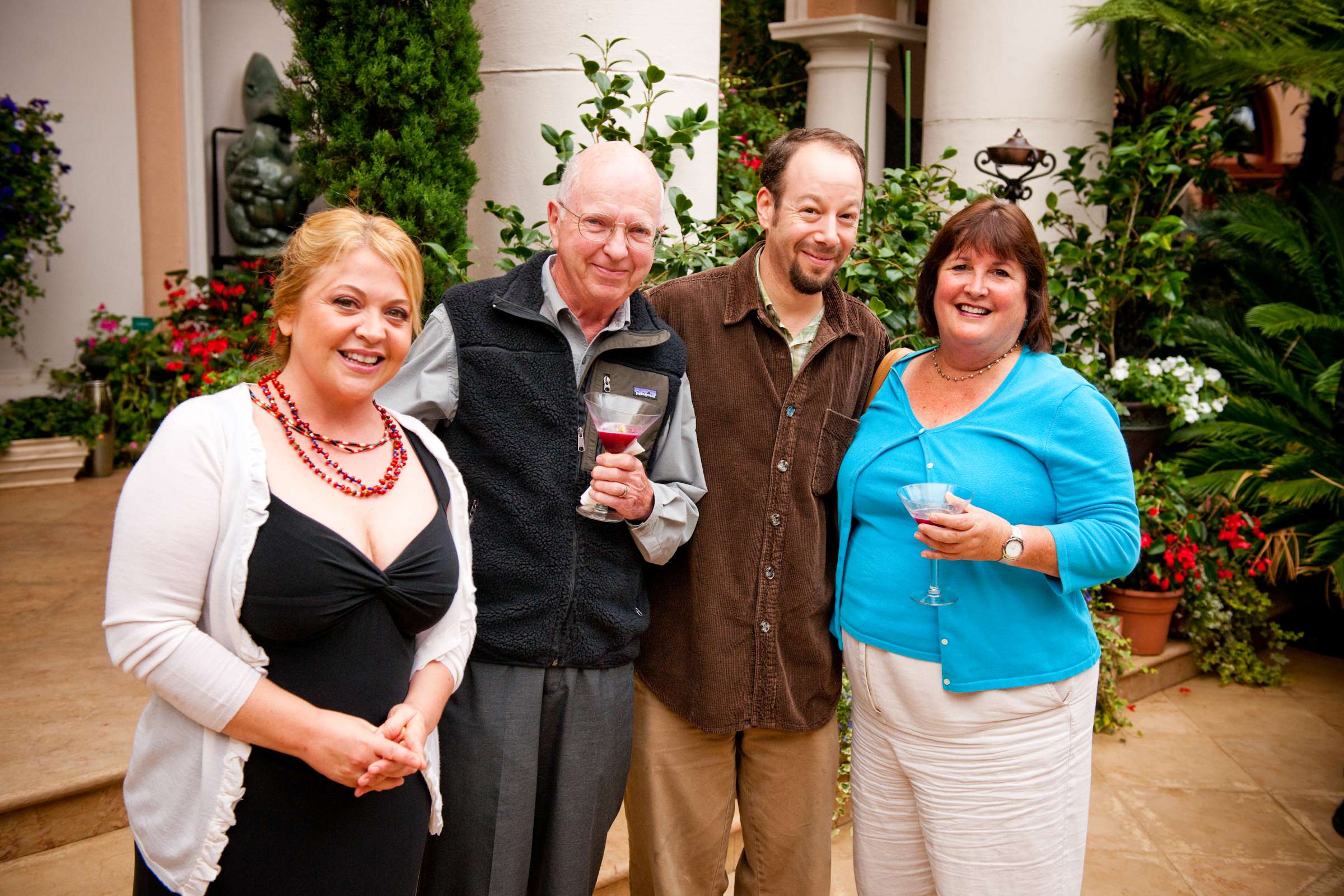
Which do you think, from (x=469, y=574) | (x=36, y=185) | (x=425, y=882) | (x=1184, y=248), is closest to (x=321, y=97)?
(x=469, y=574)

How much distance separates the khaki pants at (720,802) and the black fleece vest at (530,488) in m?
0.42

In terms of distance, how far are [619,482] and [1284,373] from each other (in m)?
5.32

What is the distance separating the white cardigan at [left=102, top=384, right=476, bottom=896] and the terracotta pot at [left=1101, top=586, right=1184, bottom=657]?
191 inches

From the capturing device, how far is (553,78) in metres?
4.29

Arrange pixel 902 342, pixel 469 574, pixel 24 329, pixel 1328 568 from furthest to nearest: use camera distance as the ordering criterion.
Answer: pixel 24 329 < pixel 1328 568 < pixel 902 342 < pixel 469 574

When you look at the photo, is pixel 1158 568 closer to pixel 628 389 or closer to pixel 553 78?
pixel 553 78

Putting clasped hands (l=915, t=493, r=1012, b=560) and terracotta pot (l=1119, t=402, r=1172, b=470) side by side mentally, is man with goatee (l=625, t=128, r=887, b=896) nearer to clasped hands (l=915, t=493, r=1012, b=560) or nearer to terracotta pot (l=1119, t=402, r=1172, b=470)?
clasped hands (l=915, t=493, r=1012, b=560)

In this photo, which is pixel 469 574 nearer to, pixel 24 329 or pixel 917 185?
pixel 917 185

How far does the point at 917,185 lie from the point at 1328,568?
10.9 ft

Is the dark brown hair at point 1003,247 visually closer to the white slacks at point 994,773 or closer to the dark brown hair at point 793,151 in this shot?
the dark brown hair at point 793,151

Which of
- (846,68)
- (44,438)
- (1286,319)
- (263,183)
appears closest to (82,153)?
(263,183)

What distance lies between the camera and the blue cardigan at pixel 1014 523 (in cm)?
234

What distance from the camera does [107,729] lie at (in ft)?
11.7

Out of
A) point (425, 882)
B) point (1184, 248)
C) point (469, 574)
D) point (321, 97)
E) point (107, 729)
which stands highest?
point (321, 97)
